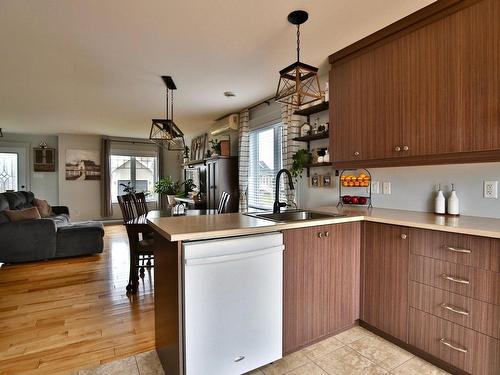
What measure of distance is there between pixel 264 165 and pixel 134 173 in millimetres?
5238

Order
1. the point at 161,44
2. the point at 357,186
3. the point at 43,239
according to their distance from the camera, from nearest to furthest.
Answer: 1. the point at 161,44
2. the point at 357,186
3. the point at 43,239

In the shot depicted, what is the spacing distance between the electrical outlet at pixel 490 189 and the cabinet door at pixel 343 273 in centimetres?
86

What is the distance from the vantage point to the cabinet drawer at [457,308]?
1.51m

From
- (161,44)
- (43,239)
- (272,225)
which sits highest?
(161,44)

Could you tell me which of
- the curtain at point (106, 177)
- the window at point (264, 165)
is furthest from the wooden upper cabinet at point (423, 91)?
the curtain at point (106, 177)

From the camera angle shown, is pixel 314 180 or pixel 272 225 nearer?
pixel 272 225

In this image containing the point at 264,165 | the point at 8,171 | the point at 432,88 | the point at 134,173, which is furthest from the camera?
the point at 134,173

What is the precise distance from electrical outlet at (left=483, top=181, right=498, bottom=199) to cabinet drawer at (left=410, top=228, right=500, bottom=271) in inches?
21.5

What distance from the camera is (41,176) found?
290 inches

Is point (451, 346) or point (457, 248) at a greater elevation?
point (457, 248)

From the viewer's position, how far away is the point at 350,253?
211 centimetres

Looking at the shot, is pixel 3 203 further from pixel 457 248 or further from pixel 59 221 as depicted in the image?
pixel 457 248

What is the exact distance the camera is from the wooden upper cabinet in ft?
5.42

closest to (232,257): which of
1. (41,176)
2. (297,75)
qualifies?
(297,75)
